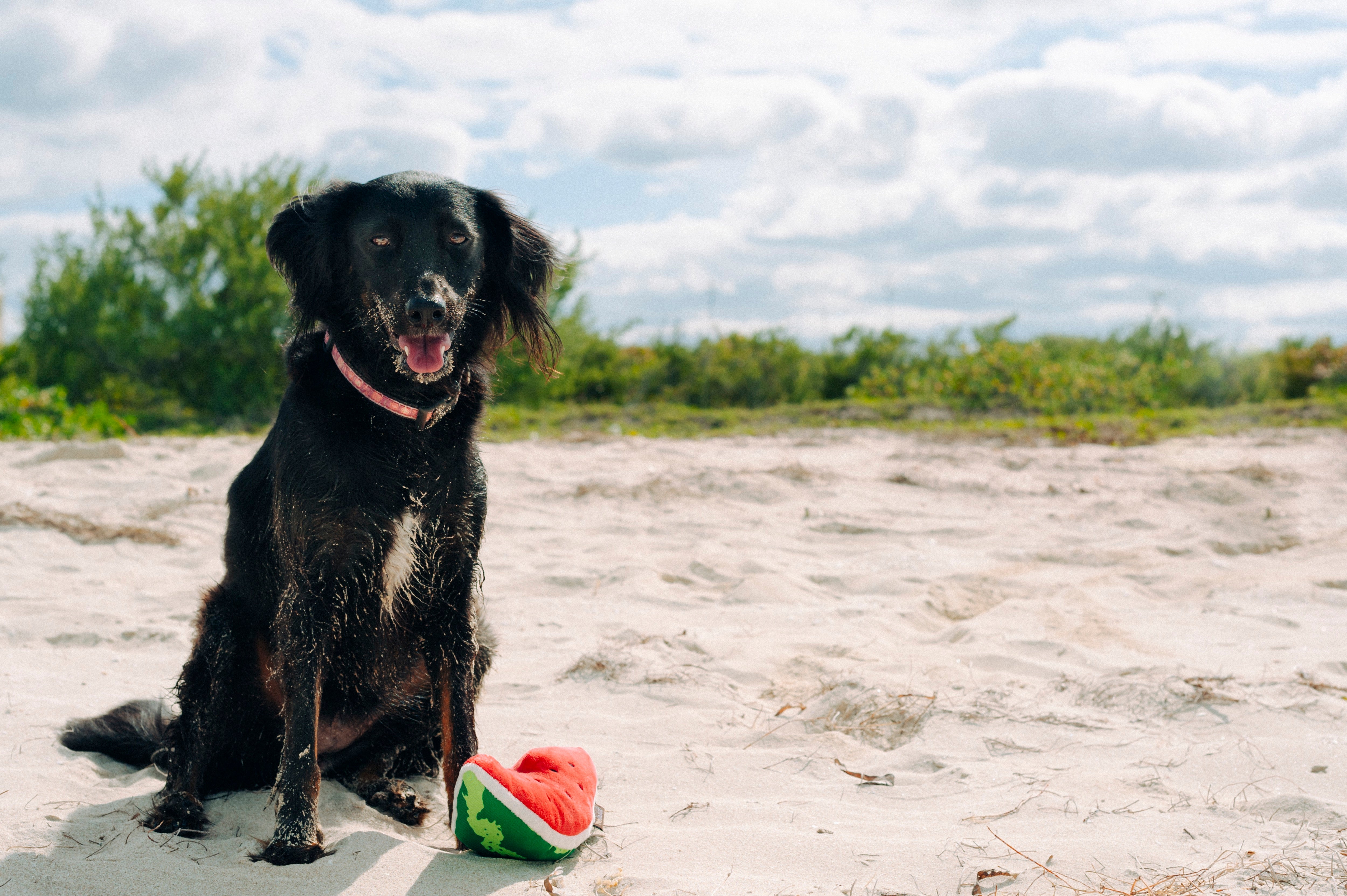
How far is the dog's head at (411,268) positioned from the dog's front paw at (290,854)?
123cm

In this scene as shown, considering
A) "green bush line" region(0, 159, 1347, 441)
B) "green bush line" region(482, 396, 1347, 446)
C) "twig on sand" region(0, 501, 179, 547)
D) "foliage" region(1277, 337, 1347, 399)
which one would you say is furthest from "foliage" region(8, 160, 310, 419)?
"foliage" region(1277, 337, 1347, 399)

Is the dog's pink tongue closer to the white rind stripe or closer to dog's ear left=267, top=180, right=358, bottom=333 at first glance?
dog's ear left=267, top=180, right=358, bottom=333


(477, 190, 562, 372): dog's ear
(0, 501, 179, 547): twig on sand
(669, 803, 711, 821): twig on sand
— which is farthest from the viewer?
(0, 501, 179, 547): twig on sand

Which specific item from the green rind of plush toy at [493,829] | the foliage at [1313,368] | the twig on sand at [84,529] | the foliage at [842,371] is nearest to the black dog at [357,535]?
the green rind of plush toy at [493,829]

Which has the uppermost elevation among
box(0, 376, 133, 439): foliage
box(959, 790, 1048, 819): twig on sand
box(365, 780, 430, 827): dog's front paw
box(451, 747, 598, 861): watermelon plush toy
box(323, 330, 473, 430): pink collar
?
box(323, 330, 473, 430): pink collar

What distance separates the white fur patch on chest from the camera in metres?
2.62

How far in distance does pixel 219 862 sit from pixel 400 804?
1.72 feet

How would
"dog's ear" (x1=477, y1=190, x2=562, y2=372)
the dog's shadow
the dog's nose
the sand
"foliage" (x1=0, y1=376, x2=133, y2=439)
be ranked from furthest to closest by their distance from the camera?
"foliage" (x1=0, y1=376, x2=133, y2=439), "dog's ear" (x1=477, y1=190, x2=562, y2=372), the dog's nose, the sand, the dog's shadow

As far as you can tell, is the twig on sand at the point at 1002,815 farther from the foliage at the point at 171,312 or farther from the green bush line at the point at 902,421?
the foliage at the point at 171,312

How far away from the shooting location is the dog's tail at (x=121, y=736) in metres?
3.09

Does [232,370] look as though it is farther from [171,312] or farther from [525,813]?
[525,813]

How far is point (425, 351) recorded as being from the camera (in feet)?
8.54

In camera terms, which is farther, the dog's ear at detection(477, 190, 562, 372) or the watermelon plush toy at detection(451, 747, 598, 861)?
the dog's ear at detection(477, 190, 562, 372)

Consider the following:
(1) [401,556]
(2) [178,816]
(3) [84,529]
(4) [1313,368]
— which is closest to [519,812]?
(1) [401,556]
